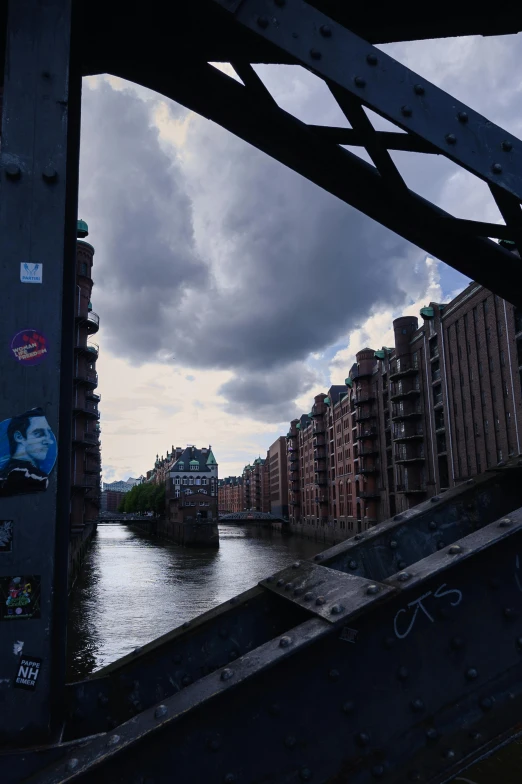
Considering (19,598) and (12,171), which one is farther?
(12,171)

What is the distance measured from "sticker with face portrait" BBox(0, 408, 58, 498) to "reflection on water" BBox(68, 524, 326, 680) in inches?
687

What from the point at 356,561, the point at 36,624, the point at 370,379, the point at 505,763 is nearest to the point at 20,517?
the point at 36,624

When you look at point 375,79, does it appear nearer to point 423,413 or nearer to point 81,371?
point 81,371

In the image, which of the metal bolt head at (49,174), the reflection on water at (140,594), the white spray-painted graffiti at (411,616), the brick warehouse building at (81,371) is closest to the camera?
the white spray-painted graffiti at (411,616)

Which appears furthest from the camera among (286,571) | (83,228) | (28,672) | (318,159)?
(83,228)

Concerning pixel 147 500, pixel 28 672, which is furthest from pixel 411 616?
pixel 147 500

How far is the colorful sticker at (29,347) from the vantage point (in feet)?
7.73

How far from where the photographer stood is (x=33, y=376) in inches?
92.7

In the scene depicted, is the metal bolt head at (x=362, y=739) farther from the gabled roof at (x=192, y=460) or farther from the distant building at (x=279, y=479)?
the distant building at (x=279, y=479)

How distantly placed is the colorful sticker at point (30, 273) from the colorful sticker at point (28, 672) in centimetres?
152

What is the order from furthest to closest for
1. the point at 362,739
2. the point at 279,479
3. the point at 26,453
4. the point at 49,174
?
the point at 279,479 → the point at 49,174 → the point at 26,453 → the point at 362,739

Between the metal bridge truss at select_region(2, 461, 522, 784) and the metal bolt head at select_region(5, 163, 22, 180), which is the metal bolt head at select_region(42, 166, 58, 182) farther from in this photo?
the metal bridge truss at select_region(2, 461, 522, 784)

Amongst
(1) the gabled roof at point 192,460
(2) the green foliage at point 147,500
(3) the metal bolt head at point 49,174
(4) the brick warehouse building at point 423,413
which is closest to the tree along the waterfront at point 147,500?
(2) the green foliage at point 147,500

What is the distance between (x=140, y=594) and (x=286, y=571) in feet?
113
